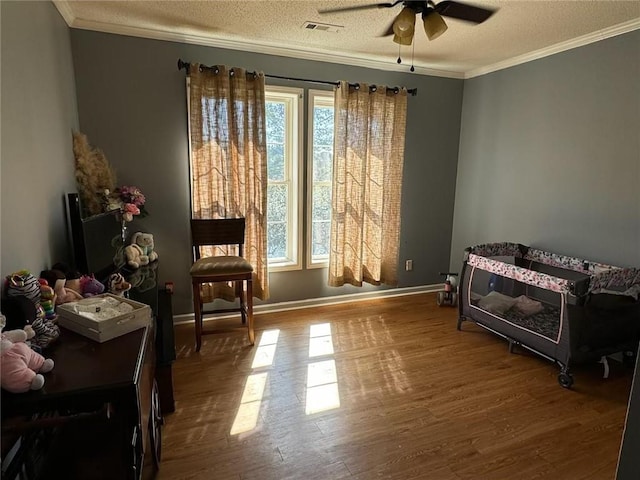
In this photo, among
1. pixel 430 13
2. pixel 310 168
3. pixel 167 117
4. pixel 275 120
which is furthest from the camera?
pixel 310 168

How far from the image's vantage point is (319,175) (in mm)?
3826

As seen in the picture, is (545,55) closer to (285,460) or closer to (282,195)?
(282,195)

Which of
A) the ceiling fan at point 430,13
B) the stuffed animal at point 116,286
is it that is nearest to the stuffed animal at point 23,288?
the stuffed animal at point 116,286

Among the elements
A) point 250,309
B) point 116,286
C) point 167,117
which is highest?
point 167,117

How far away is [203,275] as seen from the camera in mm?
2941

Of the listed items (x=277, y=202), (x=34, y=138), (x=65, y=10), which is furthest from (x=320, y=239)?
(x=65, y=10)

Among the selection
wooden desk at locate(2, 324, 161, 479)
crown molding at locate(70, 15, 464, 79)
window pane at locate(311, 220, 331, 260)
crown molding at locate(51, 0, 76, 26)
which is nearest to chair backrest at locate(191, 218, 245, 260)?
window pane at locate(311, 220, 331, 260)

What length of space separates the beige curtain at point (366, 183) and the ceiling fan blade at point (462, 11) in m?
1.44

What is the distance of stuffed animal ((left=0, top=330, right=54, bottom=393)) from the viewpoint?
1.08 meters

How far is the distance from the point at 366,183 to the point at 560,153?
165 centimetres

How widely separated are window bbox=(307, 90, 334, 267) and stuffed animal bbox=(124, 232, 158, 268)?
4.78ft

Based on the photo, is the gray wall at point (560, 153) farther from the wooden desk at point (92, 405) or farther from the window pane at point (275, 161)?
the wooden desk at point (92, 405)

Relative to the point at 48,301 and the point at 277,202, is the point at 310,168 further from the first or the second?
the point at 48,301

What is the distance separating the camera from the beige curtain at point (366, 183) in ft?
12.1
